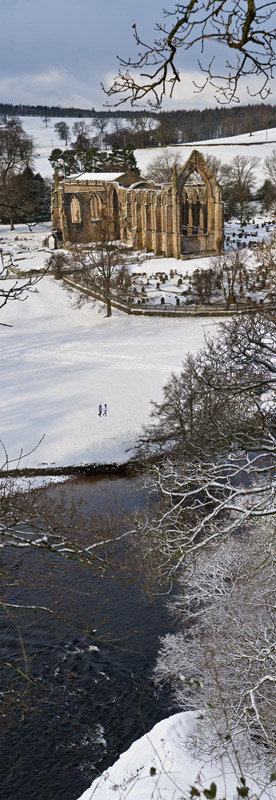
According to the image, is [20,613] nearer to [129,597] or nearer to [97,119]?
[129,597]

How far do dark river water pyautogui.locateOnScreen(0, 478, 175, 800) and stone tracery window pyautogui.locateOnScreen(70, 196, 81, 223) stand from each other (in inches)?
2426

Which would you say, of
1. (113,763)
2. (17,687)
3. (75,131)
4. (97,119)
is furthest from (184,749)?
(97,119)

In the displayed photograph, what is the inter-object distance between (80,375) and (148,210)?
33730 mm

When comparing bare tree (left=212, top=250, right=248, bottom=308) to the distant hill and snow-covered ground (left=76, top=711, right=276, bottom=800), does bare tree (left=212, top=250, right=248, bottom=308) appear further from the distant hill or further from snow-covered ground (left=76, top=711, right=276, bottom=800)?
the distant hill

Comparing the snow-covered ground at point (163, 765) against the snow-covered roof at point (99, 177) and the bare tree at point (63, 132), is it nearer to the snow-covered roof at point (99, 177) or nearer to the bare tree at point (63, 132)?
the snow-covered roof at point (99, 177)

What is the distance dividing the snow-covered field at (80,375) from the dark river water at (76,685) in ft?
32.9

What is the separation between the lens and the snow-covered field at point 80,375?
29.9m

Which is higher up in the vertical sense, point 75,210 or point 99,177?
point 99,177

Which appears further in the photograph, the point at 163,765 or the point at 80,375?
the point at 80,375

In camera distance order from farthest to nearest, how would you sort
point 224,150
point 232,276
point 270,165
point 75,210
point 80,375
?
point 224,150
point 270,165
point 75,210
point 232,276
point 80,375

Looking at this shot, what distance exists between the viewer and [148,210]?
215ft

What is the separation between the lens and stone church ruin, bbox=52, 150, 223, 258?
205ft

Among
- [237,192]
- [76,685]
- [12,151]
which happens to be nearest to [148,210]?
[237,192]

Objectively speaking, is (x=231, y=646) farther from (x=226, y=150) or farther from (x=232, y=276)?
(x=226, y=150)
